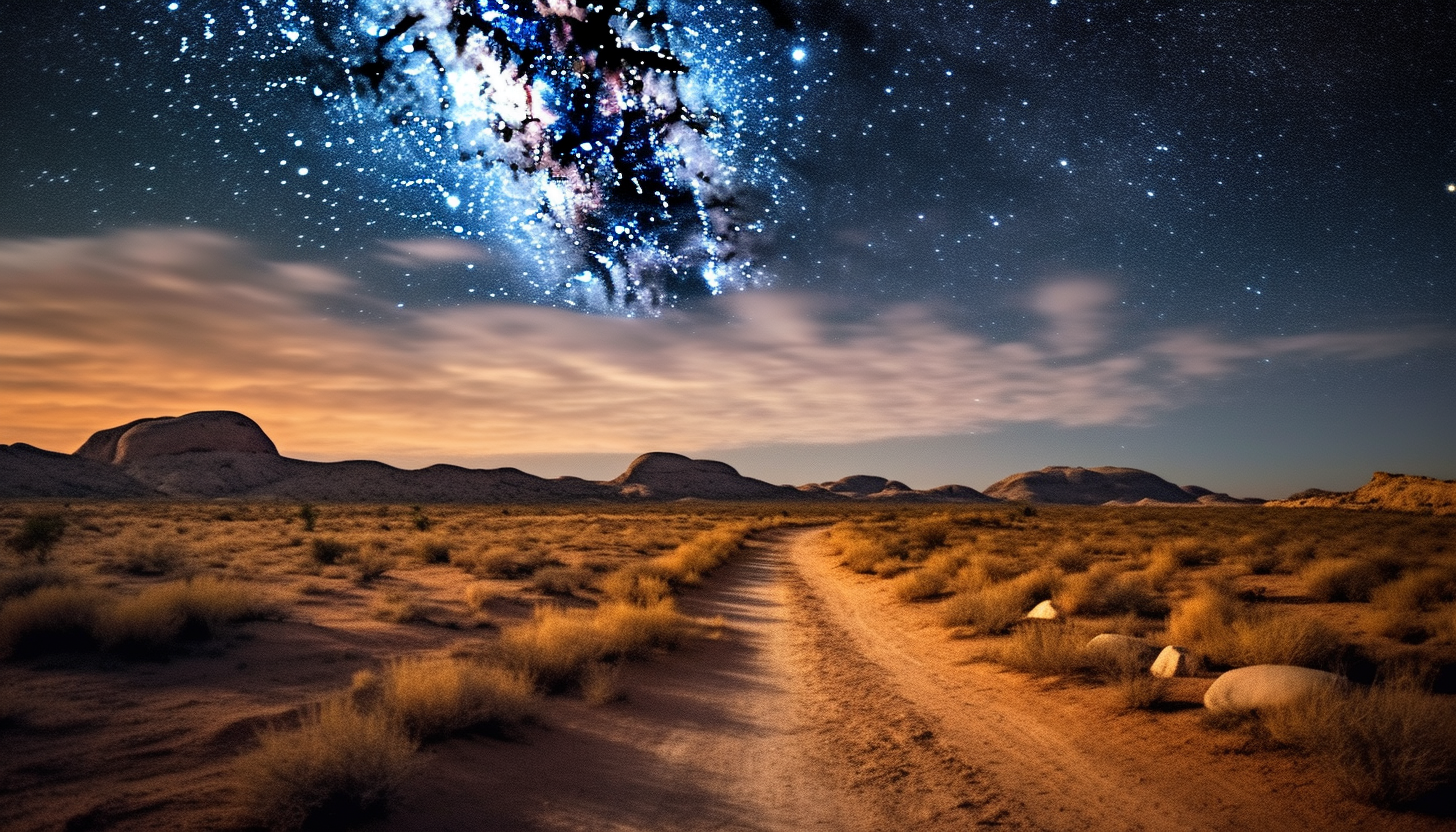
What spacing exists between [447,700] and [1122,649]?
8226mm

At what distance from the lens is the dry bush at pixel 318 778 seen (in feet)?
14.1

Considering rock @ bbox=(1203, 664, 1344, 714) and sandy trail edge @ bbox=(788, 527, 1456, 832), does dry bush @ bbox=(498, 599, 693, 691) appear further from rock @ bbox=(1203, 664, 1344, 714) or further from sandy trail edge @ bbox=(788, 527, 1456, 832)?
rock @ bbox=(1203, 664, 1344, 714)

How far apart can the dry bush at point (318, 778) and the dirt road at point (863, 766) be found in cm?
30

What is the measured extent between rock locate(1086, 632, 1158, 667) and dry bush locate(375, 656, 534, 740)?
286 inches

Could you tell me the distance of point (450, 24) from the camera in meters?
10.5

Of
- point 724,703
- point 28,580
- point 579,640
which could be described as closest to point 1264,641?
point 724,703

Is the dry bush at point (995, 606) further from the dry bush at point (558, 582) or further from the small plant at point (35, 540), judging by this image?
the small plant at point (35, 540)

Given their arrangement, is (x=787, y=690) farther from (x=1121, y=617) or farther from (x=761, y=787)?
(x=1121, y=617)

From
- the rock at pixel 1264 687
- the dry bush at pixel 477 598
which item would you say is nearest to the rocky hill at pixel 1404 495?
the rock at pixel 1264 687

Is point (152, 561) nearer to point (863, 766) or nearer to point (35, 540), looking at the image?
point (35, 540)

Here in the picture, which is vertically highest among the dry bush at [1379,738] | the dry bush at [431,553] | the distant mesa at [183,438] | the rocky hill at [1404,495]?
the distant mesa at [183,438]

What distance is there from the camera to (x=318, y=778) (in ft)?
14.4

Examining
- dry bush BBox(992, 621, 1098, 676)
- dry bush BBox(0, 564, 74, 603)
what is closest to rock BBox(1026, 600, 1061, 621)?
dry bush BBox(992, 621, 1098, 676)

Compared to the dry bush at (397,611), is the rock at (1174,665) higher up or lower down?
higher up
